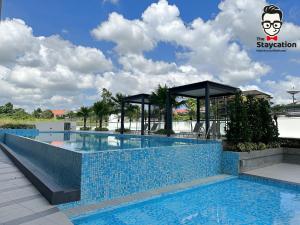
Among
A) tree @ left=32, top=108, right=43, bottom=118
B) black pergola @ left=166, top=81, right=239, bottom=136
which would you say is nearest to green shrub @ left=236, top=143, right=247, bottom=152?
black pergola @ left=166, top=81, right=239, bottom=136

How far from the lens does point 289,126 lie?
16.8m

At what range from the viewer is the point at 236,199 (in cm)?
555

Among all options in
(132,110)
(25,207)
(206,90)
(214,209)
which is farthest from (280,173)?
(132,110)

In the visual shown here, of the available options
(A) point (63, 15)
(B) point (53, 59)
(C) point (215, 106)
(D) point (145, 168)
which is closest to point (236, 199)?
(D) point (145, 168)

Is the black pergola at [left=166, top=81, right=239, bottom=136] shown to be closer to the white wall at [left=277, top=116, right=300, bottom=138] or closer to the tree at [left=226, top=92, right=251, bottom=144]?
the tree at [left=226, top=92, right=251, bottom=144]

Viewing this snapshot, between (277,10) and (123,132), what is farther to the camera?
(123,132)

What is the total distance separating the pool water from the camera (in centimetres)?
→ 421

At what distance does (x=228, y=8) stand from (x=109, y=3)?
21.3 ft

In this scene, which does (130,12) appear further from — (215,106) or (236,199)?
(236,199)

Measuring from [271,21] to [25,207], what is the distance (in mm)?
13628

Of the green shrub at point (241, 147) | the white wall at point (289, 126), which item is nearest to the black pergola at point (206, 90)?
the green shrub at point (241, 147)

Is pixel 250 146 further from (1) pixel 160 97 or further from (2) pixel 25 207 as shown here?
(1) pixel 160 97

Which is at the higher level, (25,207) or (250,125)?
(250,125)

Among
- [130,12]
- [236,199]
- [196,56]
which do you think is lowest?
[236,199]
